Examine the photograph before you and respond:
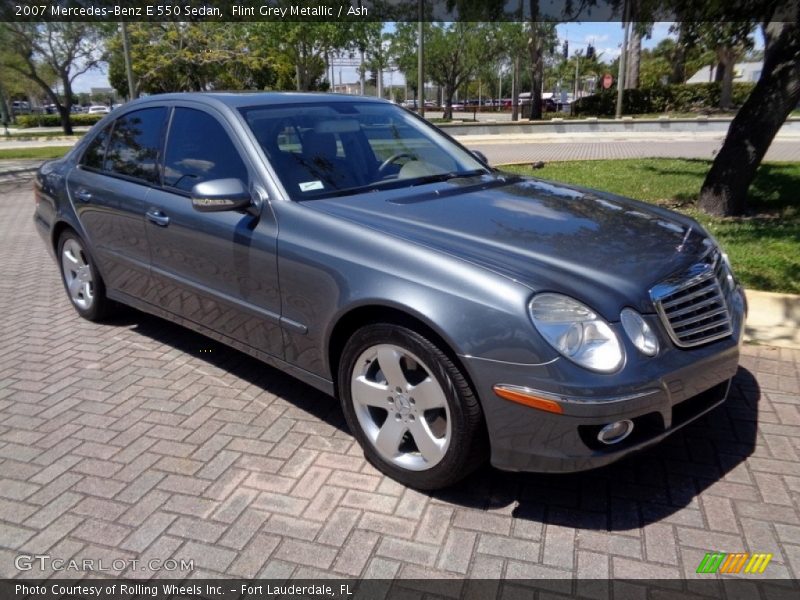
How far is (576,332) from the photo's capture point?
2434 mm

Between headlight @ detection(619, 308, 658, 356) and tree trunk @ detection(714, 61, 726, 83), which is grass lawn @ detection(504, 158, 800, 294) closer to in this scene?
headlight @ detection(619, 308, 658, 356)

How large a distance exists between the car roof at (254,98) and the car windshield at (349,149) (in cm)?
7

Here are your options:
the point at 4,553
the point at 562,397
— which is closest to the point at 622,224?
the point at 562,397

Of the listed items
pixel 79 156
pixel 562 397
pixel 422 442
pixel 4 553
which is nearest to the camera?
pixel 562 397

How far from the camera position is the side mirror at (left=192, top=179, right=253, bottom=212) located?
3.18 m

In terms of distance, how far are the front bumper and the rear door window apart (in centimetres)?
270

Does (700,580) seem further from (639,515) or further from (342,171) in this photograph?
(342,171)

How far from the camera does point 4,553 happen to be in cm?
262

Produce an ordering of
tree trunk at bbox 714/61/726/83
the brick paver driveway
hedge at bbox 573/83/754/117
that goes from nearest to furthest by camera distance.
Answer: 1. the brick paver driveway
2. hedge at bbox 573/83/754/117
3. tree trunk at bbox 714/61/726/83

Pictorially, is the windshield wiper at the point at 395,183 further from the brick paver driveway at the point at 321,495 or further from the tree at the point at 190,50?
the tree at the point at 190,50

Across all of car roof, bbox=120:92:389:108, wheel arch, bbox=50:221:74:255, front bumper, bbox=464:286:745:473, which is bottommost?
front bumper, bbox=464:286:745:473

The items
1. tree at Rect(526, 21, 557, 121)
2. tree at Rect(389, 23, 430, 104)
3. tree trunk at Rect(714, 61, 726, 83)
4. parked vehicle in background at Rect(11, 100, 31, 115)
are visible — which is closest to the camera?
tree at Rect(526, 21, 557, 121)

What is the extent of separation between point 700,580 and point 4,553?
2.70 m

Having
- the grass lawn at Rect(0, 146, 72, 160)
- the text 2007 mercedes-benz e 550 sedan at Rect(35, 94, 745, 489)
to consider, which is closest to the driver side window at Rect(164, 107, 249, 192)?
the text 2007 mercedes-benz e 550 sedan at Rect(35, 94, 745, 489)
